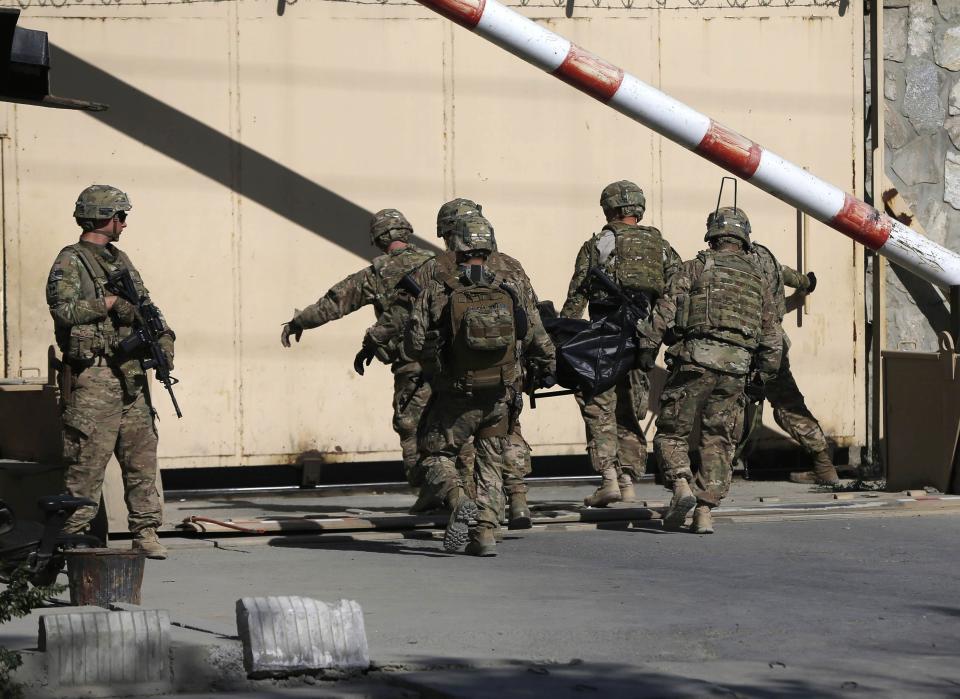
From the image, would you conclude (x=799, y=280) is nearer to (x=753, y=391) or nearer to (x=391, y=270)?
(x=753, y=391)

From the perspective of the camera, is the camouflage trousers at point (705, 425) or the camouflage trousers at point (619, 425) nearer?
the camouflage trousers at point (705, 425)

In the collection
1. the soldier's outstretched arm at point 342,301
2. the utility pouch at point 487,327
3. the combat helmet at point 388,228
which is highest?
the combat helmet at point 388,228

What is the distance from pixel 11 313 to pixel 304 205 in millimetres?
2219

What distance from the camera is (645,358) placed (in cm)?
1191

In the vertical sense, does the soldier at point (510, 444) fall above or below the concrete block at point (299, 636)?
above

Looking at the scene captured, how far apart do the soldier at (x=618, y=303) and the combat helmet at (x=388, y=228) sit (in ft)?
3.92

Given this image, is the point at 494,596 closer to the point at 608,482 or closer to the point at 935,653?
the point at 935,653

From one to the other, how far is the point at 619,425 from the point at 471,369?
2.62m

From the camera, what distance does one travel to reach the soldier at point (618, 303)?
12.0 meters

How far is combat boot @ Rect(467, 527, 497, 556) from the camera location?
9.92 meters

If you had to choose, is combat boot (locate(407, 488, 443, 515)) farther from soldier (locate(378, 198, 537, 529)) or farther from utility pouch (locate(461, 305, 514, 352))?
utility pouch (locate(461, 305, 514, 352))

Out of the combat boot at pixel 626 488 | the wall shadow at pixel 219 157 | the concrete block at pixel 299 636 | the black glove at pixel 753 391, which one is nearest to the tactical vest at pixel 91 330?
the concrete block at pixel 299 636

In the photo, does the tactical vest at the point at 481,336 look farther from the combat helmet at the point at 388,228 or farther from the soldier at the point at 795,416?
the soldier at the point at 795,416

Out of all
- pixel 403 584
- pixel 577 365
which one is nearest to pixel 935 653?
Result: pixel 403 584
